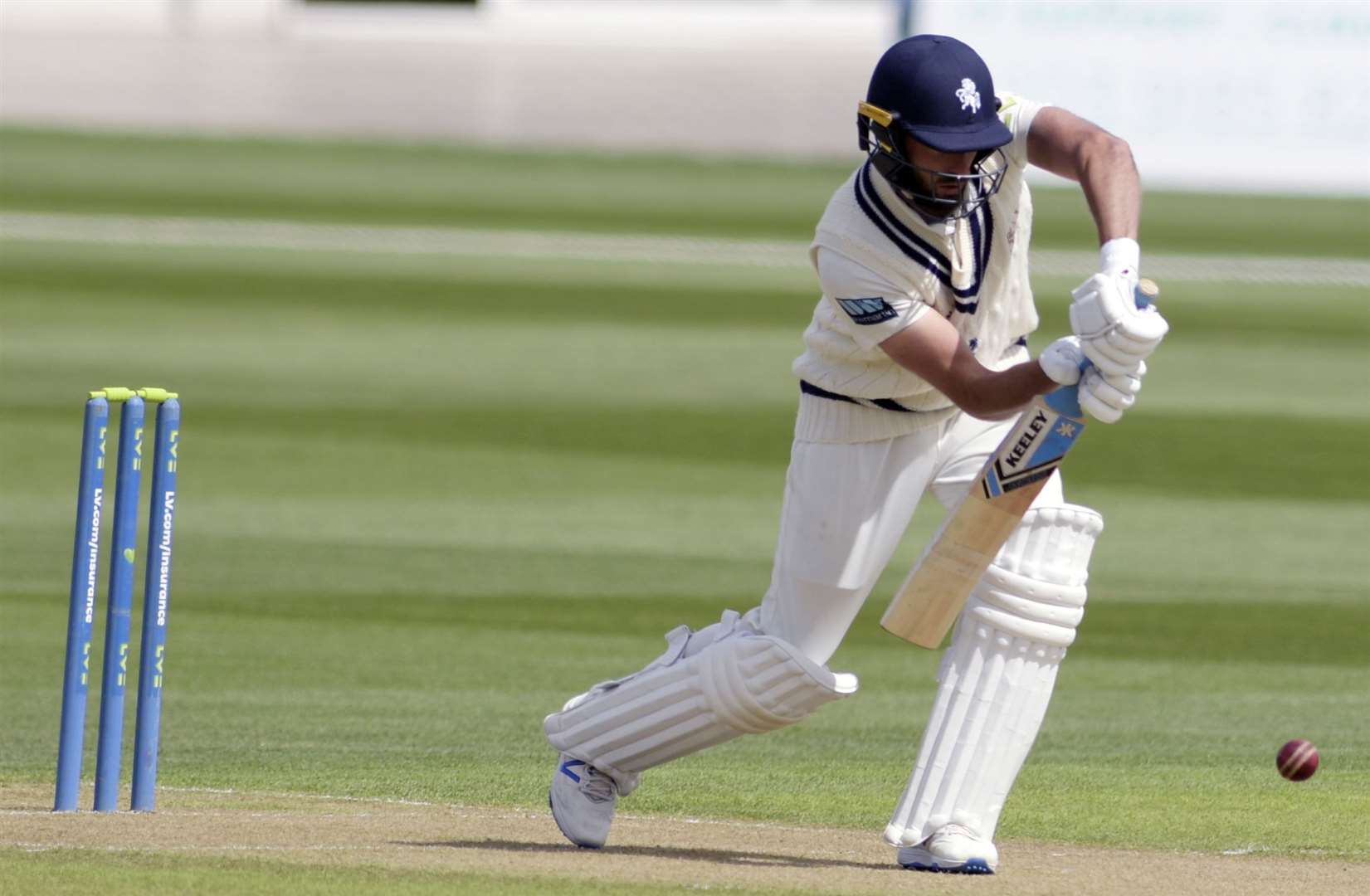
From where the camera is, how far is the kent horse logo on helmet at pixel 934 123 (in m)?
4.36

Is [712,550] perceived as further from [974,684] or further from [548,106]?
[548,106]

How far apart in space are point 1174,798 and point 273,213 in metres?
15.1

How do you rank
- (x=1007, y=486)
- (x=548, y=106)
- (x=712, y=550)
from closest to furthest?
(x=1007, y=486) < (x=712, y=550) < (x=548, y=106)

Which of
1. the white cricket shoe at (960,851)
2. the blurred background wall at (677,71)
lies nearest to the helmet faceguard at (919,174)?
the white cricket shoe at (960,851)

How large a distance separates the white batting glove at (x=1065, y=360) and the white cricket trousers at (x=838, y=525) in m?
0.30

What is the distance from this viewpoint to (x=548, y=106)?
27047 mm

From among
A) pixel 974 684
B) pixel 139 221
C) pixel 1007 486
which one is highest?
pixel 1007 486

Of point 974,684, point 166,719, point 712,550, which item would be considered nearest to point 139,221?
point 712,550

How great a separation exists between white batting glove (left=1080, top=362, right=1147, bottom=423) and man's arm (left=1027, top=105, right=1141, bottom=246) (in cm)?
24

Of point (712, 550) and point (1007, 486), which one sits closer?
point (1007, 486)

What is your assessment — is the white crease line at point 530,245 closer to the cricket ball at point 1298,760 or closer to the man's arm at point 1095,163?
the cricket ball at point 1298,760

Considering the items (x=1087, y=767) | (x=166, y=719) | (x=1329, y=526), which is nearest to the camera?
(x=1087, y=767)

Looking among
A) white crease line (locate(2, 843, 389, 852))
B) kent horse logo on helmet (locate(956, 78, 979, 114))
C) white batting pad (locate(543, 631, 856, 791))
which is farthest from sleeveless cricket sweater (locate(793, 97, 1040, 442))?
white crease line (locate(2, 843, 389, 852))

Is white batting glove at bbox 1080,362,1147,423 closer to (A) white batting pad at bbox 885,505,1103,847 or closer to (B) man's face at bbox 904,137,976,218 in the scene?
(A) white batting pad at bbox 885,505,1103,847
